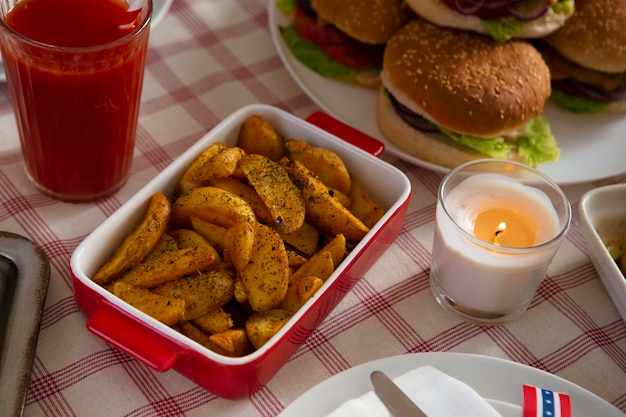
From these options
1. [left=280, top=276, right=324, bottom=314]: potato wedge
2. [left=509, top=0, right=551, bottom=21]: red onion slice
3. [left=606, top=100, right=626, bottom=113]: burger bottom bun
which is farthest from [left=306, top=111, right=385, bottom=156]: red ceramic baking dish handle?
[left=606, top=100, right=626, bottom=113]: burger bottom bun

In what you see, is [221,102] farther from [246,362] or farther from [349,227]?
[246,362]

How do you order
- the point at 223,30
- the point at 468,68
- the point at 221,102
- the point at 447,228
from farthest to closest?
the point at 223,30
the point at 221,102
the point at 468,68
the point at 447,228

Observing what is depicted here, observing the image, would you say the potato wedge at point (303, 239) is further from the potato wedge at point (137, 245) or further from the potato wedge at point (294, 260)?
the potato wedge at point (137, 245)

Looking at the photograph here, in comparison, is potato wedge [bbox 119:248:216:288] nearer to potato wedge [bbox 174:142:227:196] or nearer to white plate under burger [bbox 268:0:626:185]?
potato wedge [bbox 174:142:227:196]

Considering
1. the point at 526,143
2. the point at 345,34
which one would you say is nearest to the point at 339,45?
the point at 345,34

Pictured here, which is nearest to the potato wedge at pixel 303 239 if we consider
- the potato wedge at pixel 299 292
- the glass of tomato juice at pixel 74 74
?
the potato wedge at pixel 299 292

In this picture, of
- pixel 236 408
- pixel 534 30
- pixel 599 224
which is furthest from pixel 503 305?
pixel 534 30

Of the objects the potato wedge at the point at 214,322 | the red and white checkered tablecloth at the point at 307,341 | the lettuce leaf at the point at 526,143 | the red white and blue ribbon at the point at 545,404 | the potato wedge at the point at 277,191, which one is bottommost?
the red and white checkered tablecloth at the point at 307,341
